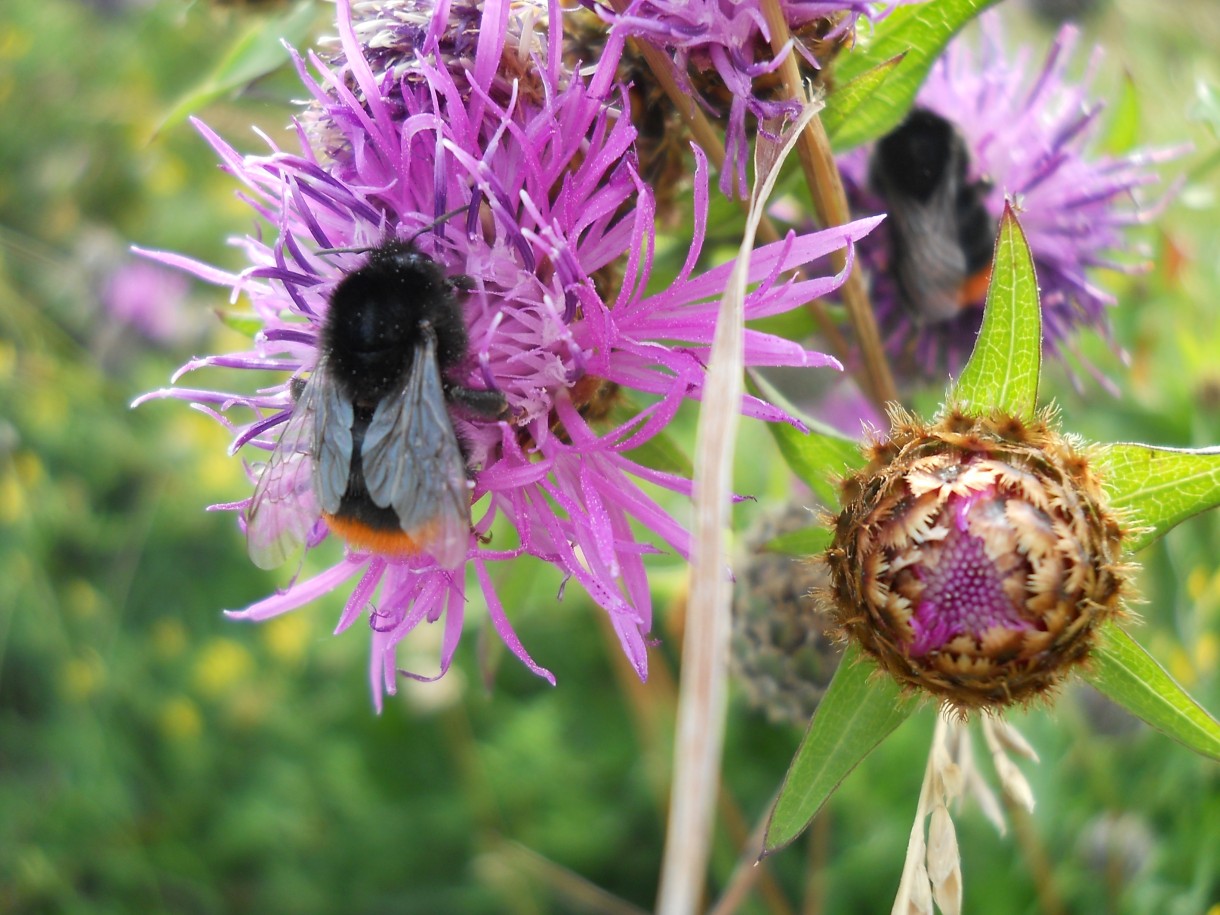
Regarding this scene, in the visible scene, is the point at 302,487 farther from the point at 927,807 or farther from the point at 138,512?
the point at 138,512

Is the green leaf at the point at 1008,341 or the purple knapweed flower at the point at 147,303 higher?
the green leaf at the point at 1008,341

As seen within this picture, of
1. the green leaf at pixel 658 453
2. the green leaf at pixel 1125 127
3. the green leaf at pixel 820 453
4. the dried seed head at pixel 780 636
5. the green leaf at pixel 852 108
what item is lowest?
the dried seed head at pixel 780 636

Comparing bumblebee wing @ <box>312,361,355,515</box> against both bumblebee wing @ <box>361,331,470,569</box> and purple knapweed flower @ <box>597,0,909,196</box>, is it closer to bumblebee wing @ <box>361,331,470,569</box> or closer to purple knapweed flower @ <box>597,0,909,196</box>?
bumblebee wing @ <box>361,331,470,569</box>

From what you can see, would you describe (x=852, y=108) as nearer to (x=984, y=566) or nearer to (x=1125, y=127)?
(x=984, y=566)

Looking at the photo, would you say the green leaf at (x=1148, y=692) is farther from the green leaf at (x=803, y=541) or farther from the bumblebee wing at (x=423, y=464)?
the bumblebee wing at (x=423, y=464)

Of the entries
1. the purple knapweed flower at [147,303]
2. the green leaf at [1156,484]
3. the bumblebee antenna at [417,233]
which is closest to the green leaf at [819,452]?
the green leaf at [1156,484]

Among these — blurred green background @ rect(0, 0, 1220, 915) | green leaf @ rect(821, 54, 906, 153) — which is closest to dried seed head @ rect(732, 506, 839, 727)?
blurred green background @ rect(0, 0, 1220, 915)

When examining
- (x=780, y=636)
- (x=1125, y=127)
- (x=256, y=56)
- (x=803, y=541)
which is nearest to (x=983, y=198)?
(x=1125, y=127)
